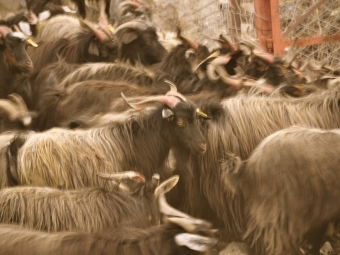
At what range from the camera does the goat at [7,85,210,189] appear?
21.4 ft

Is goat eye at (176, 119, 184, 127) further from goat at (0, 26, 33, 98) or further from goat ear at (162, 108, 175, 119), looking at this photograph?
goat at (0, 26, 33, 98)

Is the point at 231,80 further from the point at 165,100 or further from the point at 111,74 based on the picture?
the point at 165,100

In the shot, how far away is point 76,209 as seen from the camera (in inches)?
225

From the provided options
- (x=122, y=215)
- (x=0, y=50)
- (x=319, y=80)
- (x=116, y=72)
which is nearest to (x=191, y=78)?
(x=116, y=72)

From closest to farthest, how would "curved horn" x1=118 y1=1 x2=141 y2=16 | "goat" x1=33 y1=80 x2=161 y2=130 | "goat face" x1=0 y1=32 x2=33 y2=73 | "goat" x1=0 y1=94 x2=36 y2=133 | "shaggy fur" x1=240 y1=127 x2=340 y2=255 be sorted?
1. "shaggy fur" x1=240 y1=127 x2=340 y2=255
2. "goat" x1=0 y1=94 x2=36 y2=133
3. "goat" x1=33 y1=80 x2=161 y2=130
4. "goat face" x1=0 y1=32 x2=33 y2=73
5. "curved horn" x1=118 y1=1 x2=141 y2=16

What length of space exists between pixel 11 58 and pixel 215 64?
2210 millimetres

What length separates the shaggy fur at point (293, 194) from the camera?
237 inches

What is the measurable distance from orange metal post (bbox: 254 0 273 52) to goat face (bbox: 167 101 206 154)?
3553 mm

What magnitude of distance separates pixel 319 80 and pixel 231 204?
2.53 m

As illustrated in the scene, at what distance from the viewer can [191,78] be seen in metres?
8.95

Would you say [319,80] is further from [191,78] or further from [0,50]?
[0,50]

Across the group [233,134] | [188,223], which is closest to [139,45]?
[233,134]

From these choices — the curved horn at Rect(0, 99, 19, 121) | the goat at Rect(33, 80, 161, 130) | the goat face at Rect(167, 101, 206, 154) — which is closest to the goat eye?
the goat face at Rect(167, 101, 206, 154)

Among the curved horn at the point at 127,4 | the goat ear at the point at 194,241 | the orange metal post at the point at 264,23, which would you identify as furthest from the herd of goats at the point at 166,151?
the curved horn at the point at 127,4
